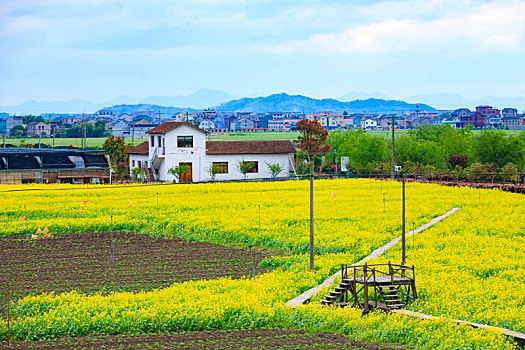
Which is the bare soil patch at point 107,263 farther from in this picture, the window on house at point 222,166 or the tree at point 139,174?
Answer: the window on house at point 222,166

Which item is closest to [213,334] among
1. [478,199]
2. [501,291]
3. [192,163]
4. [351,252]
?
[501,291]

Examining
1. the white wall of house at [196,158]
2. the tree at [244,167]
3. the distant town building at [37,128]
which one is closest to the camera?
the white wall of house at [196,158]

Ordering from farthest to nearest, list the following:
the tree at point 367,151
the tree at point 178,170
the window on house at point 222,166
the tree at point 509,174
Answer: the tree at point 367,151 < the window on house at point 222,166 < the tree at point 509,174 < the tree at point 178,170

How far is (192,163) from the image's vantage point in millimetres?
62531

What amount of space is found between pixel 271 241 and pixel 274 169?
31.8m

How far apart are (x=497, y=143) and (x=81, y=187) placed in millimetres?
46354

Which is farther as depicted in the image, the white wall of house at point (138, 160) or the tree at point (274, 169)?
the white wall of house at point (138, 160)

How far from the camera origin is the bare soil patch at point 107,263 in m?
24.2

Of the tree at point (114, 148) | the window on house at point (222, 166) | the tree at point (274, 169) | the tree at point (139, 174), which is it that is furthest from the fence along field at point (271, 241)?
the tree at point (114, 148)

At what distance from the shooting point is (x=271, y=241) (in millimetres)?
32062

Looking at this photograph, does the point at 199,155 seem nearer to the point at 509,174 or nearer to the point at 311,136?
the point at 311,136

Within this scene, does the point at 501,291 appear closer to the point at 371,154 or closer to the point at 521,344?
the point at 521,344

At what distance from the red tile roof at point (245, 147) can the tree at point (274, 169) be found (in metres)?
→ 1.33

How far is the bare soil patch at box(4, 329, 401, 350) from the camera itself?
1706 cm
